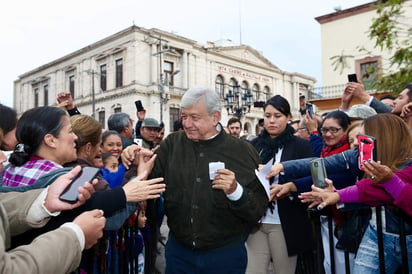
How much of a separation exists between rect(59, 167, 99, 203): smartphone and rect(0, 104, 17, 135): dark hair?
1.57 m

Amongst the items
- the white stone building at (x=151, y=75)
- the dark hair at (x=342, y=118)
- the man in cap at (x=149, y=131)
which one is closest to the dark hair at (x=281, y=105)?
the dark hair at (x=342, y=118)

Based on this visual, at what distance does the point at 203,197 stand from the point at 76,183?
1058mm

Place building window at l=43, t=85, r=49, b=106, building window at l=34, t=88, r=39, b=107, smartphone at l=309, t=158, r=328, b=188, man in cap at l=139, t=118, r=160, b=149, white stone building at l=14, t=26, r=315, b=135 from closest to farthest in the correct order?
smartphone at l=309, t=158, r=328, b=188
man in cap at l=139, t=118, r=160, b=149
white stone building at l=14, t=26, r=315, b=135
building window at l=43, t=85, r=49, b=106
building window at l=34, t=88, r=39, b=107

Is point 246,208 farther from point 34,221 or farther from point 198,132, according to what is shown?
point 34,221

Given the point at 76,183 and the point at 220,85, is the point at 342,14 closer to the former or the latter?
the point at 220,85

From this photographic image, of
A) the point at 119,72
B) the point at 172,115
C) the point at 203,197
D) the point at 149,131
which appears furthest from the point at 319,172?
the point at 119,72

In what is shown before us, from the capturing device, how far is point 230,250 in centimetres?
262

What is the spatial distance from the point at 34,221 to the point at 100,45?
120 feet

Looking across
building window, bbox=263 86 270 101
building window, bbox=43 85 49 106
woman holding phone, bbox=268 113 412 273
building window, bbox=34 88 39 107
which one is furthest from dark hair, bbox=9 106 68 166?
building window, bbox=34 88 39 107

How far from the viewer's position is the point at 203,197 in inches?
103

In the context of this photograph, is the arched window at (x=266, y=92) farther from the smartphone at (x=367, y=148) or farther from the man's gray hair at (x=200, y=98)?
the smartphone at (x=367, y=148)

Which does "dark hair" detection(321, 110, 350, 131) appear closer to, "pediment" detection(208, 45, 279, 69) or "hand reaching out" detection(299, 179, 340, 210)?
"hand reaching out" detection(299, 179, 340, 210)

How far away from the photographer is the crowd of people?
179 cm

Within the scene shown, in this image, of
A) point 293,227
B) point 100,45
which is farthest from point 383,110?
point 100,45
